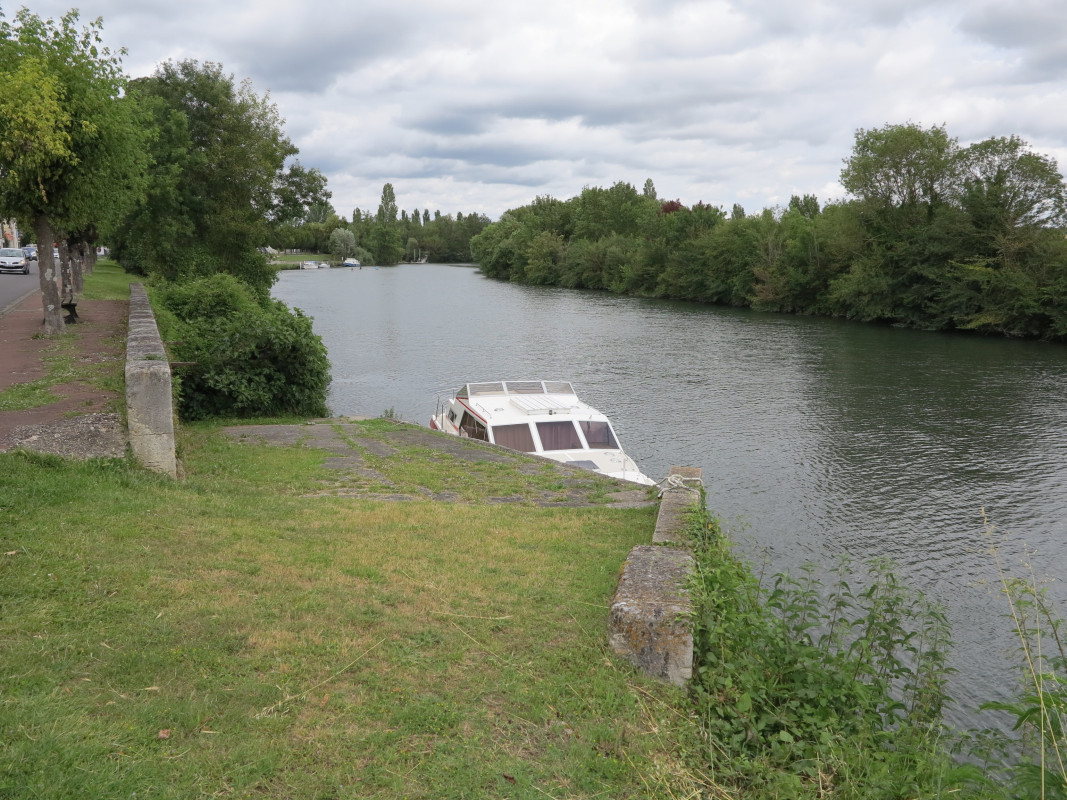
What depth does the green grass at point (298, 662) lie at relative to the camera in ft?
14.0

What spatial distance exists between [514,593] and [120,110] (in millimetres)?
16754

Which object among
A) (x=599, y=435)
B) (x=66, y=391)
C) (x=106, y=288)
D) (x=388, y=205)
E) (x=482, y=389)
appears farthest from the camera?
(x=388, y=205)

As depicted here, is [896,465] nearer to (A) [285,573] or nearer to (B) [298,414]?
(B) [298,414]

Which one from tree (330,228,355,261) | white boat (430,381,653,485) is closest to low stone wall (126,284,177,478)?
white boat (430,381,653,485)

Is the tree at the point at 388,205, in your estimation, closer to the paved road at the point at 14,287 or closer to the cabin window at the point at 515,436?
the paved road at the point at 14,287

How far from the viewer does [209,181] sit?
35.1 metres

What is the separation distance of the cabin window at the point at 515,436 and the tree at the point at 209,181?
20101mm

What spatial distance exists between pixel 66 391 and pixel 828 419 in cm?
2188

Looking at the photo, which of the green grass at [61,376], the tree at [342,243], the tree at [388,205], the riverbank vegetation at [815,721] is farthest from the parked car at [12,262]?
the tree at [388,205]

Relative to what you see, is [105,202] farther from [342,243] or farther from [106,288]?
[342,243]

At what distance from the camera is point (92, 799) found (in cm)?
377

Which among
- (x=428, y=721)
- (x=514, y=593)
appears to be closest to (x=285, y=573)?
(x=514, y=593)

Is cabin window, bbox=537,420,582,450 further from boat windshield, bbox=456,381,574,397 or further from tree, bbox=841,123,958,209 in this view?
tree, bbox=841,123,958,209

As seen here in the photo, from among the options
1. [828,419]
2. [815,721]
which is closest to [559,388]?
[828,419]
